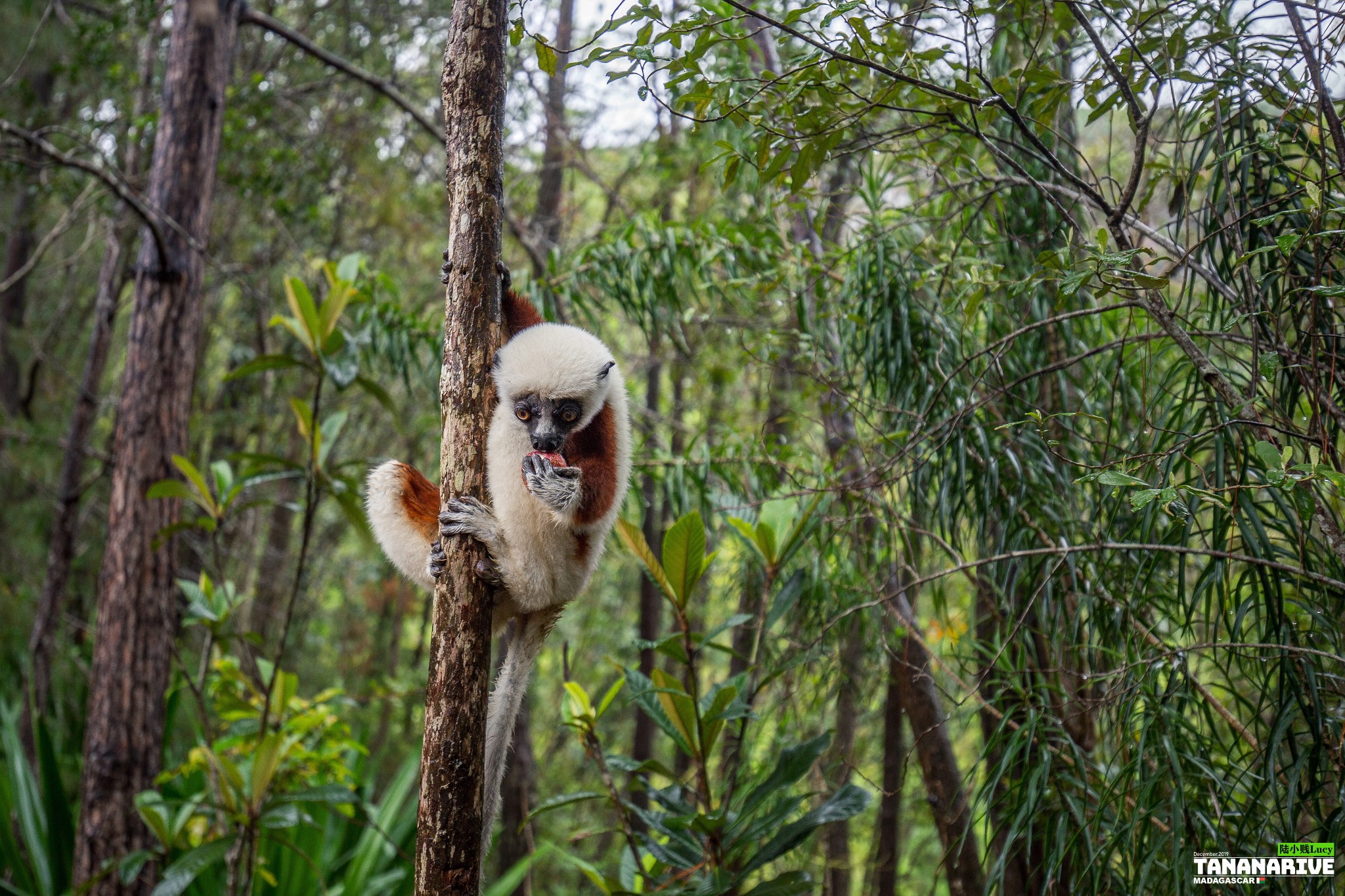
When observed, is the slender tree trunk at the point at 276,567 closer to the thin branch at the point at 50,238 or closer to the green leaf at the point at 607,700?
the thin branch at the point at 50,238

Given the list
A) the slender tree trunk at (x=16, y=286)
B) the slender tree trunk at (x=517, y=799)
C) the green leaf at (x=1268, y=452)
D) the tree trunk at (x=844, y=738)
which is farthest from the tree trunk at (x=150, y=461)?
the slender tree trunk at (x=16, y=286)

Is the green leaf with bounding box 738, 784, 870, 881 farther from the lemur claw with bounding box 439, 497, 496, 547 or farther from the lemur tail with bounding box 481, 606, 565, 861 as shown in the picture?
the lemur claw with bounding box 439, 497, 496, 547

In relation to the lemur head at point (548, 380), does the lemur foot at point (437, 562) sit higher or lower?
lower

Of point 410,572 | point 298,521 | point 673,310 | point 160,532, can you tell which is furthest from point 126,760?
point 298,521

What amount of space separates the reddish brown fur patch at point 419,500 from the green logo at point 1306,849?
2.28 metres

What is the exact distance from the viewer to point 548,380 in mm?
2219

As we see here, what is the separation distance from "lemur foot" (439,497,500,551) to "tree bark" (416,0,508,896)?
0.03 metres

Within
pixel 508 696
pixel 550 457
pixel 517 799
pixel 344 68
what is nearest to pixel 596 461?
pixel 550 457

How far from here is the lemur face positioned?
2.23m

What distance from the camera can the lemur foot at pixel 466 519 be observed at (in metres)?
1.97

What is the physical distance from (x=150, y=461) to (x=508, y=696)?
107 inches

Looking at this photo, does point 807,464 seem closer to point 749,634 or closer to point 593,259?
point 593,259

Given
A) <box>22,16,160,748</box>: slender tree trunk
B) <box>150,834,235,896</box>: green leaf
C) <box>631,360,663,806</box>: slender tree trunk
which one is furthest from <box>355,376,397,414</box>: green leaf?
<box>631,360,663,806</box>: slender tree trunk

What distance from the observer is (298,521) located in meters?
9.55
